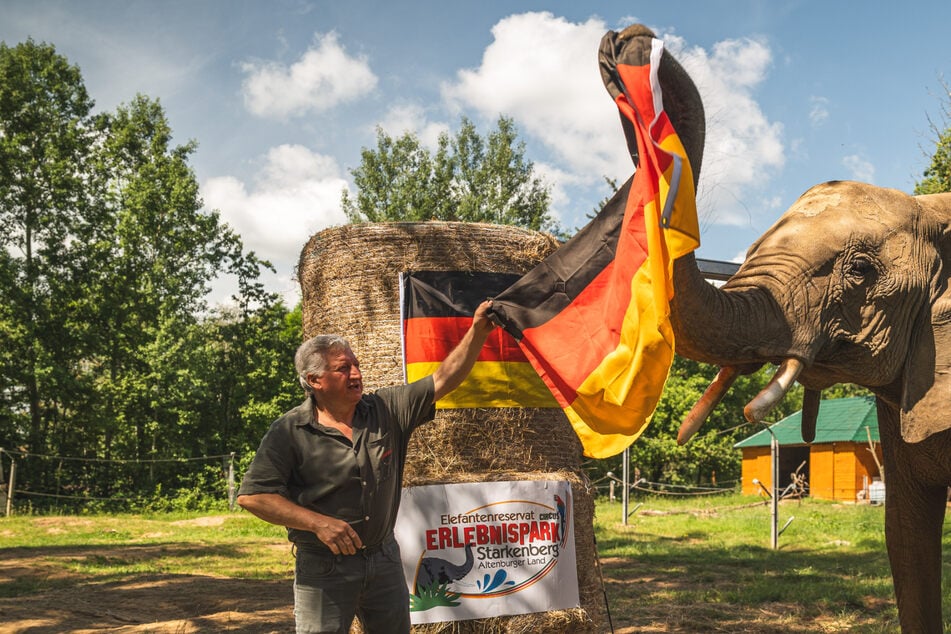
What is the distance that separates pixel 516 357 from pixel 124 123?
30860 mm

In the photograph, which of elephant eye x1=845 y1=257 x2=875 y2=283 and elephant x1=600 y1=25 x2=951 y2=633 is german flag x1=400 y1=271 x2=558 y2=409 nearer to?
elephant x1=600 y1=25 x2=951 y2=633

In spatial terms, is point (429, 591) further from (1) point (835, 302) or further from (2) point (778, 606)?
(2) point (778, 606)

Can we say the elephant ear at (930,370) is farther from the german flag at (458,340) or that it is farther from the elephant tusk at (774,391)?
the german flag at (458,340)

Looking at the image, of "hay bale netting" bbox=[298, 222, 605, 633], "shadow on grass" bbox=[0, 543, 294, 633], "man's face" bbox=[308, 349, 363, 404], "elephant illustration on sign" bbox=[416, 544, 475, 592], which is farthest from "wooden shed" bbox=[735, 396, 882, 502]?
"man's face" bbox=[308, 349, 363, 404]

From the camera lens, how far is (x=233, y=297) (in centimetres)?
3250

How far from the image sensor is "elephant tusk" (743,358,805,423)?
3.32 meters

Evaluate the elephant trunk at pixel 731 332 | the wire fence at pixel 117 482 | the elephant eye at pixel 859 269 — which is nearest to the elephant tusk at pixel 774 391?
the elephant trunk at pixel 731 332

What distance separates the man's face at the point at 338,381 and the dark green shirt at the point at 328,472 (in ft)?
0.43

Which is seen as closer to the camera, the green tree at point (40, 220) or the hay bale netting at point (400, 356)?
the hay bale netting at point (400, 356)

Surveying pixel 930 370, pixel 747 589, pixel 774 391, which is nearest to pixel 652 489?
pixel 747 589

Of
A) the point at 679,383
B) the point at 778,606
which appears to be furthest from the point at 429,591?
the point at 679,383

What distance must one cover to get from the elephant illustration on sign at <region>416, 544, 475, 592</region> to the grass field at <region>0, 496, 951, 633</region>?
2.45 metres

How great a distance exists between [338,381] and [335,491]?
48 centimetres

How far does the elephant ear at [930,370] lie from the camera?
379cm
